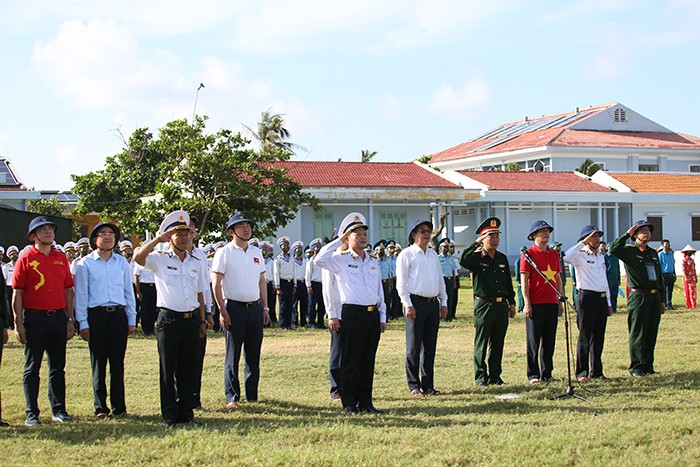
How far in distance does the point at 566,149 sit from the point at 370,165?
1523cm

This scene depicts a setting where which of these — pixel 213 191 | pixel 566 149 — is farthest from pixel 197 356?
pixel 566 149

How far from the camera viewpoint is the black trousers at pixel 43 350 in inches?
335

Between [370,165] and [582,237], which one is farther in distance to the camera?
[370,165]

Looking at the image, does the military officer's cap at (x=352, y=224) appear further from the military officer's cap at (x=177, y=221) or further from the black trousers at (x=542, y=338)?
the black trousers at (x=542, y=338)

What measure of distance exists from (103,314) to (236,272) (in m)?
1.47

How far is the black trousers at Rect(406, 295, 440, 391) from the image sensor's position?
1025 centimetres

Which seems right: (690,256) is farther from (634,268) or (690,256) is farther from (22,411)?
(22,411)

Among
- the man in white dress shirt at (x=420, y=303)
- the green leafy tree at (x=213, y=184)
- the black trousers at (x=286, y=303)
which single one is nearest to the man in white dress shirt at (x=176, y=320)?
the man in white dress shirt at (x=420, y=303)

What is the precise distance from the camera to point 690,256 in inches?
929

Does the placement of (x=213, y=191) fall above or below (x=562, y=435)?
above

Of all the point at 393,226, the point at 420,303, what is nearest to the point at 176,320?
the point at 420,303

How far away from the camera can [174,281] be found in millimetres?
8344

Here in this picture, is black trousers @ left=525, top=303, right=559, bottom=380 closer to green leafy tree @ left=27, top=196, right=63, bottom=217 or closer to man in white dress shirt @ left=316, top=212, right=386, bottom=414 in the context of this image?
man in white dress shirt @ left=316, top=212, right=386, bottom=414

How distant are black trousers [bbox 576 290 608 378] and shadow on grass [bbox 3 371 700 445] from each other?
2.05 feet
